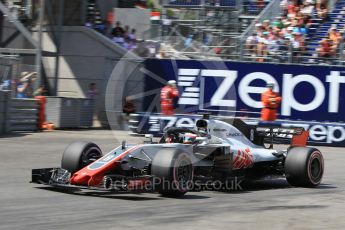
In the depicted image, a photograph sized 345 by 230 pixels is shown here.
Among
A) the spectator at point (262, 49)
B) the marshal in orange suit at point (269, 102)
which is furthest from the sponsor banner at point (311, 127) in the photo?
the spectator at point (262, 49)

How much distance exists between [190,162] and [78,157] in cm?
163

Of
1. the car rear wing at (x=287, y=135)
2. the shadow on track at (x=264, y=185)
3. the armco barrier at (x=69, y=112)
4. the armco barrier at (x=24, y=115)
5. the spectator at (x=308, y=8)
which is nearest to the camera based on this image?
the shadow on track at (x=264, y=185)

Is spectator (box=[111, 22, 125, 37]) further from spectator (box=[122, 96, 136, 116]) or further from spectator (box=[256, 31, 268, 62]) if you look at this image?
spectator (box=[256, 31, 268, 62])

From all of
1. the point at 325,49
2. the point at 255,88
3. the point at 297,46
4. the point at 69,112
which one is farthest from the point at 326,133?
the point at 69,112

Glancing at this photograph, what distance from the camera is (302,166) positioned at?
10500mm

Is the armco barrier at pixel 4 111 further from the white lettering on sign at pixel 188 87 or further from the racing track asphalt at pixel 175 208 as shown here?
the racing track asphalt at pixel 175 208

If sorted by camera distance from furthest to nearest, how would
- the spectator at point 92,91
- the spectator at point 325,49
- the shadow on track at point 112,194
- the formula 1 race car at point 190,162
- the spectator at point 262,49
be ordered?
1. the spectator at point 92,91
2. the spectator at point 262,49
3. the spectator at point 325,49
4. the shadow on track at point 112,194
5. the formula 1 race car at point 190,162

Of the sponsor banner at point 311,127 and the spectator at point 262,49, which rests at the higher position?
the spectator at point 262,49

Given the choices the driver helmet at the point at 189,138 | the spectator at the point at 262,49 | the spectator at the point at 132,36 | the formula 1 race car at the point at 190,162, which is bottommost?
the formula 1 race car at the point at 190,162

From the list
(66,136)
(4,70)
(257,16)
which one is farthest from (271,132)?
(257,16)

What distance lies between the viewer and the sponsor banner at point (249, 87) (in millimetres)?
21109

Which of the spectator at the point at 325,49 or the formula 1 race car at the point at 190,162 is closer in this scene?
the formula 1 race car at the point at 190,162

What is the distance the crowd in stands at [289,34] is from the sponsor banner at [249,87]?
0.64 m

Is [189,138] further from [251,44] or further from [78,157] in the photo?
[251,44]
